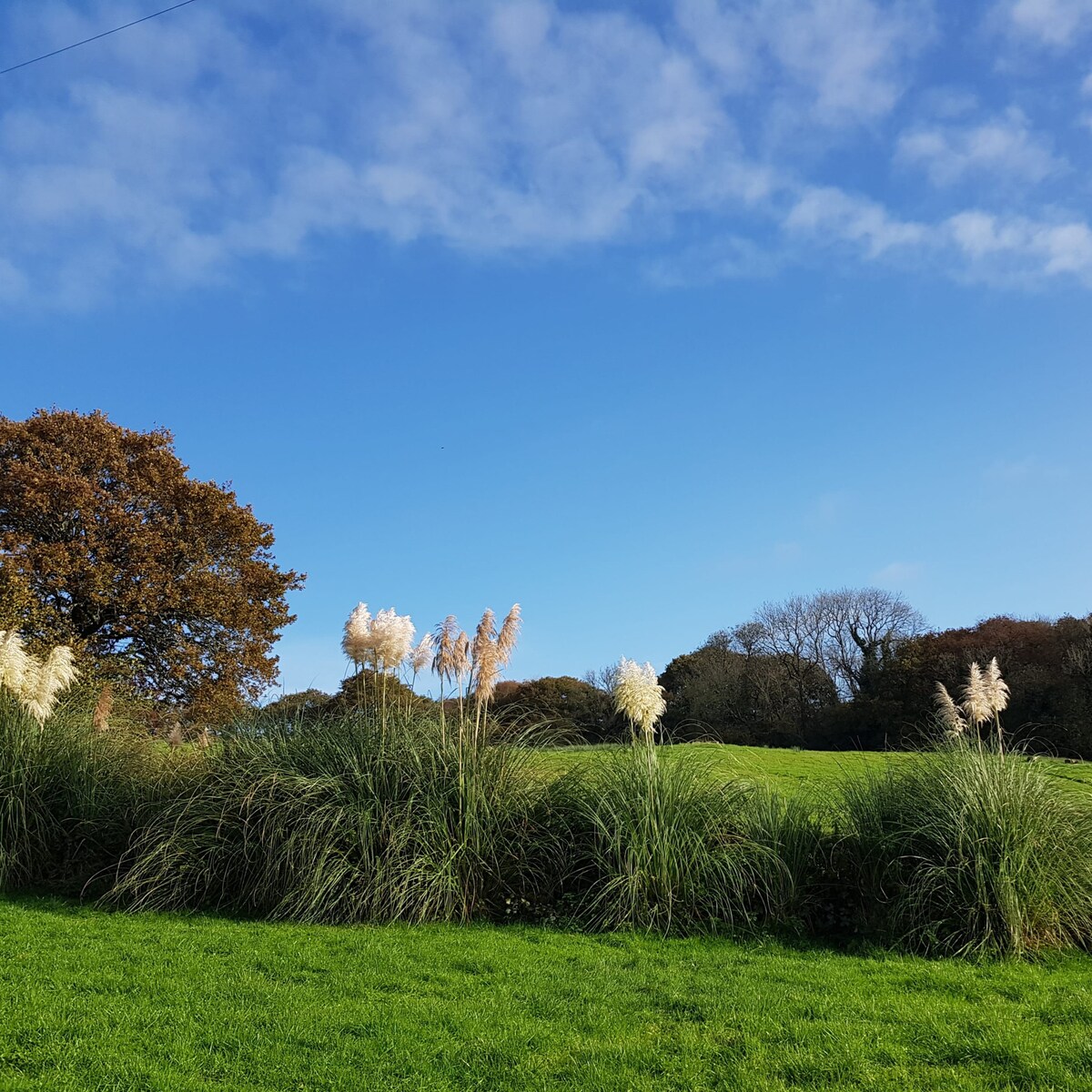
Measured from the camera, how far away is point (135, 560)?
796 inches

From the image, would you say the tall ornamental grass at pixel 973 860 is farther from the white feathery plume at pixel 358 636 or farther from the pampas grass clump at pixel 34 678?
the pampas grass clump at pixel 34 678

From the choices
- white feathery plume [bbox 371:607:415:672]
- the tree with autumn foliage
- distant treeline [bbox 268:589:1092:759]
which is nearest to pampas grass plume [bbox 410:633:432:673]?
white feathery plume [bbox 371:607:415:672]

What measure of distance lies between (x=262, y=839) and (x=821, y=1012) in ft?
15.6

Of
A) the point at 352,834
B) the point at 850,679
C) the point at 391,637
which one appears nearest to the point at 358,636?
the point at 391,637

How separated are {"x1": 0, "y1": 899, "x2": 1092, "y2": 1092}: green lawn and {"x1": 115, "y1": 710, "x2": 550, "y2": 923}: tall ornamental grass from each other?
495 millimetres

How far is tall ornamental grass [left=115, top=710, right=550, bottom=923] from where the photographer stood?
740 cm

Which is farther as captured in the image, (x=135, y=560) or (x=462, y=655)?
(x=135, y=560)

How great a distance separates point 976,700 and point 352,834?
19.7ft

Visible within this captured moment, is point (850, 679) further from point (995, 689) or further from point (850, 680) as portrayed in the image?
point (995, 689)

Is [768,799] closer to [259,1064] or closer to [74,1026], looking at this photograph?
[259,1064]

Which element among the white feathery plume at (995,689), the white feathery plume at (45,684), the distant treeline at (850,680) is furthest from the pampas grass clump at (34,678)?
the distant treeline at (850,680)

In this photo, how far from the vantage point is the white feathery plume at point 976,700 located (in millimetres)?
8602

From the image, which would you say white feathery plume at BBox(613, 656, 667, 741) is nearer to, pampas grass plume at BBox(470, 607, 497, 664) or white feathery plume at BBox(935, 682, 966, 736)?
pampas grass plume at BBox(470, 607, 497, 664)

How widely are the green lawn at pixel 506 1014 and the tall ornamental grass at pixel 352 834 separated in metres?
0.50
